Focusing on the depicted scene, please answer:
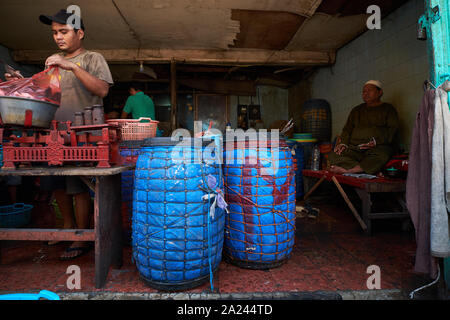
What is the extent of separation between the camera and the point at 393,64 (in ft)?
12.5

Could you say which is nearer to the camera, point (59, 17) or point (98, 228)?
point (98, 228)

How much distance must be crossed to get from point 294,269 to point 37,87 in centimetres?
229

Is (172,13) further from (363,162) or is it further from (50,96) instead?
(363,162)

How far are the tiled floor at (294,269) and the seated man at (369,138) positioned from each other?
1154 mm

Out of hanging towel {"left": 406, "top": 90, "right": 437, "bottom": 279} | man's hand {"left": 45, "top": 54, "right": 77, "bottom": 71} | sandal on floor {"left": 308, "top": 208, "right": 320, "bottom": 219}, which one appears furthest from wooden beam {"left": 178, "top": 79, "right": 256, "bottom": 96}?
hanging towel {"left": 406, "top": 90, "right": 437, "bottom": 279}

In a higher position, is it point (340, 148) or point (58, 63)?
point (58, 63)

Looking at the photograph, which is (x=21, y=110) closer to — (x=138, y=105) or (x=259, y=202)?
(x=259, y=202)

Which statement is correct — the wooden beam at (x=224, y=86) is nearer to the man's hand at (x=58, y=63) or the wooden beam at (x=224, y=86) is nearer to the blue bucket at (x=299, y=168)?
the blue bucket at (x=299, y=168)

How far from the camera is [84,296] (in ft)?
5.14

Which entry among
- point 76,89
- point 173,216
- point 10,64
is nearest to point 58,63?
point 76,89

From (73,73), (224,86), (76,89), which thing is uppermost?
(224,86)

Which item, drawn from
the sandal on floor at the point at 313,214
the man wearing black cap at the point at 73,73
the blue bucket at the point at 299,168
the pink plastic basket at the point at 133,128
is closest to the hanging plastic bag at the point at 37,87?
the man wearing black cap at the point at 73,73

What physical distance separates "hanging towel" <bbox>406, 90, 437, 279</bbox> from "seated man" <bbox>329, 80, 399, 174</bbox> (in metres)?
1.79

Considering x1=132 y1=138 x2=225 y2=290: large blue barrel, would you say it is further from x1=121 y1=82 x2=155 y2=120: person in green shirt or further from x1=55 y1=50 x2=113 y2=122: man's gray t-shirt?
x1=121 y1=82 x2=155 y2=120: person in green shirt
